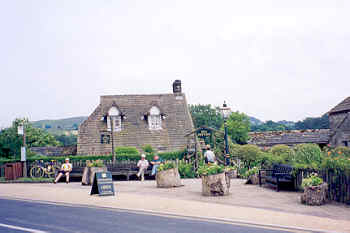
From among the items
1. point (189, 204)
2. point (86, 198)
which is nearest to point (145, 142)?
point (86, 198)

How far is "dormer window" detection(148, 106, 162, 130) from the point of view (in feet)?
126

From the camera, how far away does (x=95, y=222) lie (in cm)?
1066

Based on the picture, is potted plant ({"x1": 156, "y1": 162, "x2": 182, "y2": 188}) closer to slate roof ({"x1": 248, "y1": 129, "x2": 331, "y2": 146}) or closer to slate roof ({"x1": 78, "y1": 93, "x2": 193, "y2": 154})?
slate roof ({"x1": 78, "y1": 93, "x2": 193, "y2": 154})

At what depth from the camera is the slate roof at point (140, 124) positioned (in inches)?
1459

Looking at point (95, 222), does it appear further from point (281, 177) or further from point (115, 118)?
point (115, 118)

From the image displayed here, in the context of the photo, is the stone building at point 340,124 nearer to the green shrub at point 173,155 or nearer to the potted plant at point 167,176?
the green shrub at point 173,155

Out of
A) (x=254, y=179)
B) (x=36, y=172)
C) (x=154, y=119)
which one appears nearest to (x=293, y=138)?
(x=154, y=119)

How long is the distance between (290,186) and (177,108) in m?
24.3

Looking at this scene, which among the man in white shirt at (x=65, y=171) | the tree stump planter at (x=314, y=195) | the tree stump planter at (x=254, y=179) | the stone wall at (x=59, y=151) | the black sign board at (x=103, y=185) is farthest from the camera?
the stone wall at (x=59, y=151)

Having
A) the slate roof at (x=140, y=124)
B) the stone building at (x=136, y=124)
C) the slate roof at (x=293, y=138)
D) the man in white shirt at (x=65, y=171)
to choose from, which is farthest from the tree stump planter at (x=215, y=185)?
the slate roof at (x=293, y=138)

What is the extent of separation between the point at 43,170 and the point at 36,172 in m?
0.51

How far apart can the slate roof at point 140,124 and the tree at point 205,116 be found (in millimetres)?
32621

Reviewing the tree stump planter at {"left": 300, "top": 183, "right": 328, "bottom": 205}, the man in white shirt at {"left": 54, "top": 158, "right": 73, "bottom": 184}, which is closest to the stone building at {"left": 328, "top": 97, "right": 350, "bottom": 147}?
the man in white shirt at {"left": 54, "top": 158, "right": 73, "bottom": 184}

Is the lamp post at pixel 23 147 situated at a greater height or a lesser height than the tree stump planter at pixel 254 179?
greater
